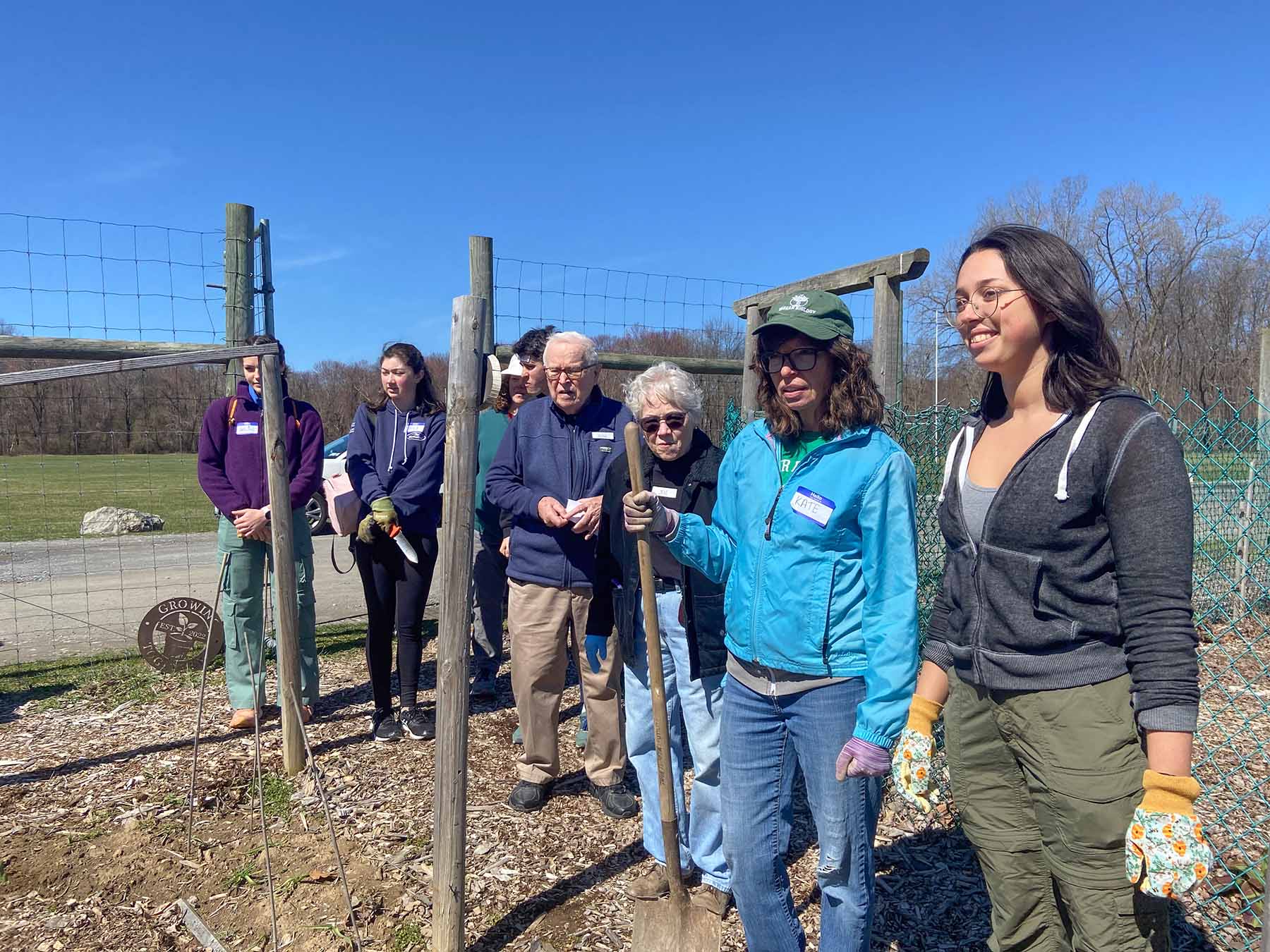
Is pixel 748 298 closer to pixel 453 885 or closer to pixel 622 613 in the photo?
pixel 622 613

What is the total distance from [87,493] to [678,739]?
68.2 ft

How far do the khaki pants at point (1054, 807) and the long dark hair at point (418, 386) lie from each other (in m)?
3.13

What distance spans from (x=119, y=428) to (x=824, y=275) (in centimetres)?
716

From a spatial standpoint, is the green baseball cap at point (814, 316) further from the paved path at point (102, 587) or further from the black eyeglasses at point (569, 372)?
the paved path at point (102, 587)

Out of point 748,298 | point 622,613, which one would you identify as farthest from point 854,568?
point 748,298

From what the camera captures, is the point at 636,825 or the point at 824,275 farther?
the point at 824,275

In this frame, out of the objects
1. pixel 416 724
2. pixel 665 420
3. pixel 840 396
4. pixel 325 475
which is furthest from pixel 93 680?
pixel 840 396

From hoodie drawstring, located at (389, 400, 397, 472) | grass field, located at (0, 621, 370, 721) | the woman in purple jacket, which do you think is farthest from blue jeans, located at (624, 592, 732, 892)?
grass field, located at (0, 621, 370, 721)

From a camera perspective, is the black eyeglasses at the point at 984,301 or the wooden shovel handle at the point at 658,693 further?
the wooden shovel handle at the point at 658,693

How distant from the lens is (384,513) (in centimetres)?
414

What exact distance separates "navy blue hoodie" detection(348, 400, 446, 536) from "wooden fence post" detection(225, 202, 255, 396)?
4.17 ft

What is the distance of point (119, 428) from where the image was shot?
26.6 ft

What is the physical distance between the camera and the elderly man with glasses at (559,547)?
344 cm

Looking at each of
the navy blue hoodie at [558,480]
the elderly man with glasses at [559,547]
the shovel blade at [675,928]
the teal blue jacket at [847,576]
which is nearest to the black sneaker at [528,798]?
the elderly man with glasses at [559,547]
